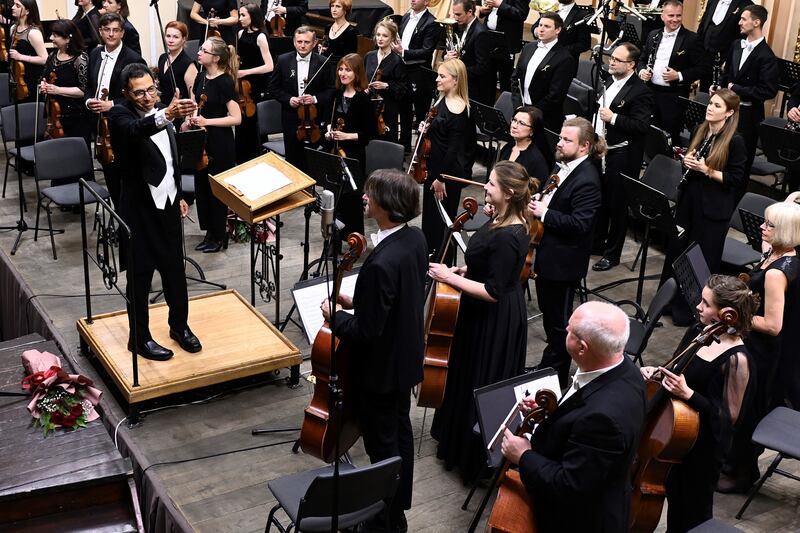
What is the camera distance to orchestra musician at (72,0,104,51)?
30.2 ft

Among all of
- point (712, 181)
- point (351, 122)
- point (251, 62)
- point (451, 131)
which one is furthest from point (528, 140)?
point (251, 62)

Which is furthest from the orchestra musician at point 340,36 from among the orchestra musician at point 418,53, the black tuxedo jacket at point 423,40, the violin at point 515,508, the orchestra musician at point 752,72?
the violin at point 515,508

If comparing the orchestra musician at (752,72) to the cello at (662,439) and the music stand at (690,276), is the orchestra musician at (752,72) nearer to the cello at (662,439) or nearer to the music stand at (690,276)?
the music stand at (690,276)

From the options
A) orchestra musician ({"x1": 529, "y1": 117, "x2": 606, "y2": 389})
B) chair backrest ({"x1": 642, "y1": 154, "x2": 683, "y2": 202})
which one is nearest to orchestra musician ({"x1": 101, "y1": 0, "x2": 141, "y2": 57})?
chair backrest ({"x1": 642, "y1": 154, "x2": 683, "y2": 202})

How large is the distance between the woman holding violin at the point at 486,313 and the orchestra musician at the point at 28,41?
570 cm

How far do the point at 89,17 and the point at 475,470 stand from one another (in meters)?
6.55

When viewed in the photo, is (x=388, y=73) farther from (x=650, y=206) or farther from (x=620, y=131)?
(x=650, y=206)

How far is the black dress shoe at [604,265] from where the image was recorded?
24.8 feet

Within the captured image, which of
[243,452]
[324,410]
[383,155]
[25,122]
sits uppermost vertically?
[383,155]

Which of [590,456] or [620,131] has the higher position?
[620,131]

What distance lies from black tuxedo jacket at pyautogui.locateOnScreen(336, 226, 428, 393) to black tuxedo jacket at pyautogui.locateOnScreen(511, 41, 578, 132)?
438 cm

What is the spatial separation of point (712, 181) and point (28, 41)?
20.2 ft

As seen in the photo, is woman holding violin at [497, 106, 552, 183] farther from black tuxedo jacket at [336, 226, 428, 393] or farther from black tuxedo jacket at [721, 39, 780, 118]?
black tuxedo jacket at [721, 39, 780, 118]

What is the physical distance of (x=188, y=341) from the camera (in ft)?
18.1
